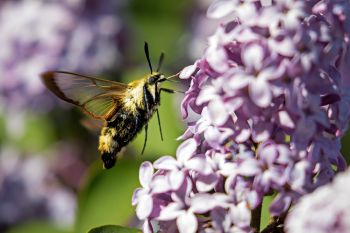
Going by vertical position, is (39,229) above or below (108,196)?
below

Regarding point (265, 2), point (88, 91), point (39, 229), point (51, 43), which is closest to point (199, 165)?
point (265, 2)

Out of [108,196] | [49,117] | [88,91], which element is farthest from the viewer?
[49,117]

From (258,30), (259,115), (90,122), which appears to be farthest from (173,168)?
(90,122)

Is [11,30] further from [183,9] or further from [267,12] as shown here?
[267,12]

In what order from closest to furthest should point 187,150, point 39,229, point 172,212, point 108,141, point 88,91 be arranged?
point 172,212 → point 187,150 → point 88,91 → point 108,141 → point 39,229

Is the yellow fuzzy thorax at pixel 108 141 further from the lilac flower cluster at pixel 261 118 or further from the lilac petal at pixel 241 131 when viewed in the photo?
the lilac petal at pixel 241 131

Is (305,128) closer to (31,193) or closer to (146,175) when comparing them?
(146,175)

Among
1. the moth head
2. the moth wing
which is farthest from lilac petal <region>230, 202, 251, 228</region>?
the moth head
